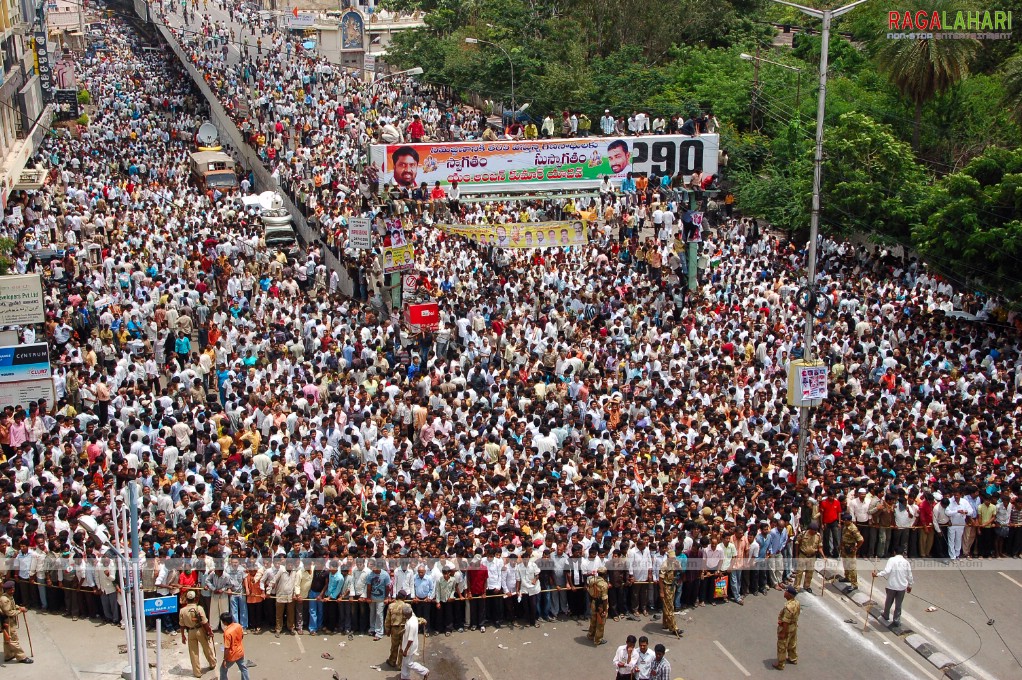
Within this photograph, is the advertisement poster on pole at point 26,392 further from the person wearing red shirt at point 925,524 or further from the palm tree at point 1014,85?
the palm tree at point 1014,85

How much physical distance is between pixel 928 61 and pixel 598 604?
24.6m

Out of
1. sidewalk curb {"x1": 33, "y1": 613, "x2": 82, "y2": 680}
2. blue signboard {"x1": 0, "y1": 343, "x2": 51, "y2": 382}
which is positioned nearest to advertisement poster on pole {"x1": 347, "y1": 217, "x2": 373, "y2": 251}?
blue signboard {"x1": 0, "y1": 343, "x2": 51, "y2": 382}

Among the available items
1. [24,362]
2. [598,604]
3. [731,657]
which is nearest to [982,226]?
[731,657]

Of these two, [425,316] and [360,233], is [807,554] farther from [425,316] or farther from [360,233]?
[360,233]

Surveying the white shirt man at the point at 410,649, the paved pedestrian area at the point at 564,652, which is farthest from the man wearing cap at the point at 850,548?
the white shirt man at the point at 410,649

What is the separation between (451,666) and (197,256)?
15.5m

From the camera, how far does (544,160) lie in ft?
103

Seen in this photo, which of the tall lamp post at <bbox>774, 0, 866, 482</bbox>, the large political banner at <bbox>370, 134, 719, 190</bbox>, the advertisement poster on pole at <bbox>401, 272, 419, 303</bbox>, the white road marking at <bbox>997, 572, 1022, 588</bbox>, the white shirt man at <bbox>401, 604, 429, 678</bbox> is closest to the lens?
the white shirt man at <bbox>401, 604, 429, 678</bbox>

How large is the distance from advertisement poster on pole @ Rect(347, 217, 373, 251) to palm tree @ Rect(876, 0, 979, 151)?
1756 centimetres

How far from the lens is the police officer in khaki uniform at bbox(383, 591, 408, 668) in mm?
14500

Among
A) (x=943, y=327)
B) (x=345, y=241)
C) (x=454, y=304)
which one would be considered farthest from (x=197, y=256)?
(x=943, y=327)

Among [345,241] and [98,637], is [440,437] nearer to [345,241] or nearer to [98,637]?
[98,637]

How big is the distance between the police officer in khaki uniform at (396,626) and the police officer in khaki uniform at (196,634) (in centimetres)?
206

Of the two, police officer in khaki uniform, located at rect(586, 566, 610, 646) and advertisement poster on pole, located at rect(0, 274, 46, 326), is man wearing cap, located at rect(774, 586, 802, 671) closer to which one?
police officer in khaki uniform, located at rect(586, 566, 610, 646)
